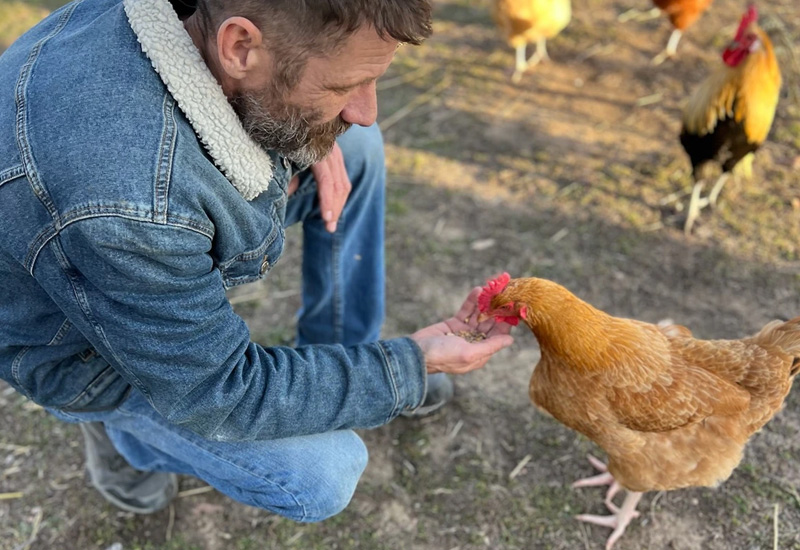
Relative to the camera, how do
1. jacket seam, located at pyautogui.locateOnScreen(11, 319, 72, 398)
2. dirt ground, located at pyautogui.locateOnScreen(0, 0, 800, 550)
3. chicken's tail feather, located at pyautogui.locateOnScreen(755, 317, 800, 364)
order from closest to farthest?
1. jacket seam, located at pyautogui.locateOnScreen(11, 319, 72, 398)
2. chicken's tail feather, located at pyautogui.locateOnScreen(755, 317, 800, 364)
3. dirt ground, located at pyautogui.locateOnScreen(0, 0, 800, 550)

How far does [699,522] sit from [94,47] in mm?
2722

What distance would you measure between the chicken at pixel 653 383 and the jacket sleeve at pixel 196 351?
0.61 metres

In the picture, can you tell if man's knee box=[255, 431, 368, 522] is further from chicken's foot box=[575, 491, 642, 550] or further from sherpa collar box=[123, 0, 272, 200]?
chicken's foot box=[575, 491, 642, 550]

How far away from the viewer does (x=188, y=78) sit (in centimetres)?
154

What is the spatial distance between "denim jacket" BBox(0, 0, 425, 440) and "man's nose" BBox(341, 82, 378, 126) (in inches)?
11.3

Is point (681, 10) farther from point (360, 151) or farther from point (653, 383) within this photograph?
point (653, 383)

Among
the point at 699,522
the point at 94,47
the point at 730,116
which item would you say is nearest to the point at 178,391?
the point at 94,47

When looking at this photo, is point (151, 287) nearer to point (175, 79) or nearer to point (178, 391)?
point (178, 391)

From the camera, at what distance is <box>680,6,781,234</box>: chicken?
365 centimetres

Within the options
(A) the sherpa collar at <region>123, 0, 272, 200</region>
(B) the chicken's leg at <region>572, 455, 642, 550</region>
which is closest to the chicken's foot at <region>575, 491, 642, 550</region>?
(B) the chicken's leg at <region>572, 455, 642, 550</region>

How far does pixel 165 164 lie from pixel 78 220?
230mm

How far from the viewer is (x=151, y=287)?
4.92ft

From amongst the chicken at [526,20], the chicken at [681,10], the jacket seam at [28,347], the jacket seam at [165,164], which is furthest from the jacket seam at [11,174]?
the chicken at [681,10]

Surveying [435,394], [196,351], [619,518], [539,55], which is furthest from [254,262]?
[539,55]
